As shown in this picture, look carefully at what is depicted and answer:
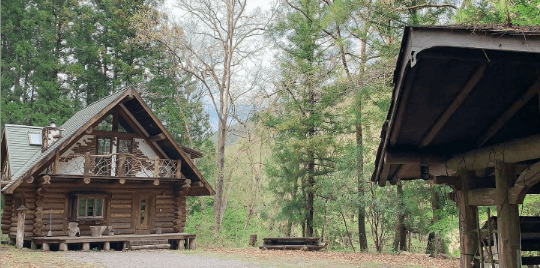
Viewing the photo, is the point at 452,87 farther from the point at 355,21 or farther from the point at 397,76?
the point at 355,21

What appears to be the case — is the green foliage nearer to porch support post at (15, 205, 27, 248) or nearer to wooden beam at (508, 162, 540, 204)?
wooden beam at (508, 162, 540, 204)

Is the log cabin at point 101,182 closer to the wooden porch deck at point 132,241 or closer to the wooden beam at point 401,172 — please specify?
the wooden porch deck at point 132,241

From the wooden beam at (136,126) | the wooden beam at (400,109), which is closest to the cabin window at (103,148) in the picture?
the wooden beam at (136,126)

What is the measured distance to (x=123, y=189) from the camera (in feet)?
73.9

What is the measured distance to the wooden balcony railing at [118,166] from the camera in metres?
20.6

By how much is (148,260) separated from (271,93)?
47.7 feet

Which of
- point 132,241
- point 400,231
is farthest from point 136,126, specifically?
point 400,231

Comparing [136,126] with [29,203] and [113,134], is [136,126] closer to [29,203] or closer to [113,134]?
[113,134]

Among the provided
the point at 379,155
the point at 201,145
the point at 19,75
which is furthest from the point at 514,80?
the point at 19,75

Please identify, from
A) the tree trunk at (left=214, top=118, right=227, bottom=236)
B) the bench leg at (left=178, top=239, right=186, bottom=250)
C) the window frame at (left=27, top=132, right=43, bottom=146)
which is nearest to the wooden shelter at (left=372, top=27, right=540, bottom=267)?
the bench leg at (left=178, top=239, right=186, bottom=250)

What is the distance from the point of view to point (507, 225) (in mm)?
6352

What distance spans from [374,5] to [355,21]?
2998 mm

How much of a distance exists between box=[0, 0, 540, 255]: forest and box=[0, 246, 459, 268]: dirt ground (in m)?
2.75

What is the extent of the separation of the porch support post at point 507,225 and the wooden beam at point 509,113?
0.51 metres
